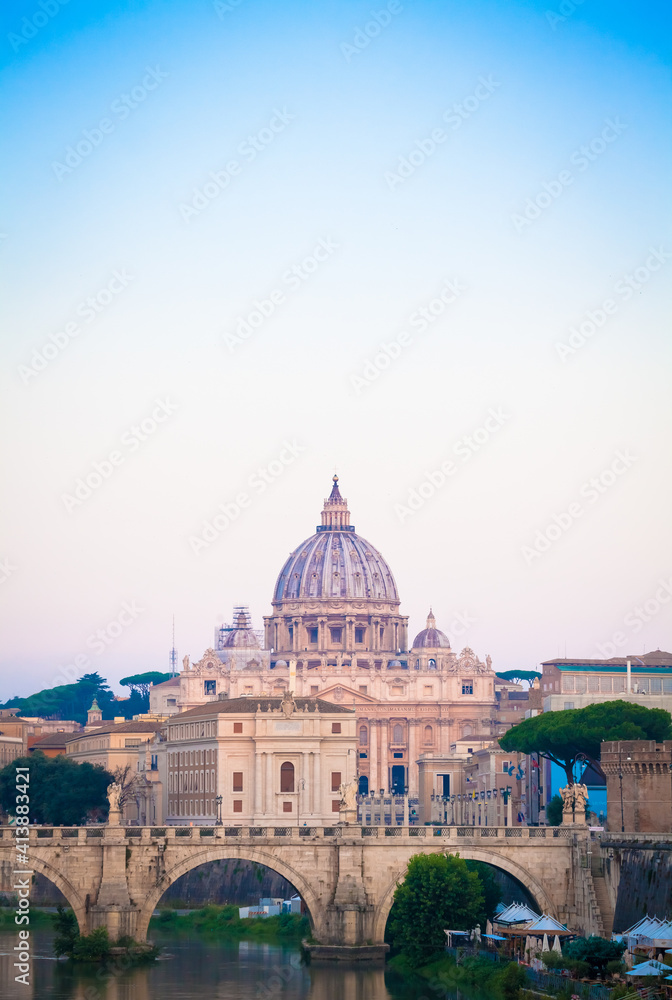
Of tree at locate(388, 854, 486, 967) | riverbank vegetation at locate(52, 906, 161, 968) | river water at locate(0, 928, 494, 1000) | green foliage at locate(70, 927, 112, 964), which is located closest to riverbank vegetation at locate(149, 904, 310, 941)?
river water at locate(0, 928, 494, 1000)

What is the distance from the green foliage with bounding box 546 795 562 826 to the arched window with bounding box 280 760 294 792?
2338 centimetres

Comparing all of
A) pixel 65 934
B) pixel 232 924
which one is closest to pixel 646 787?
pixel 65 934

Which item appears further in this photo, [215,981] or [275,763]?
[275,763]

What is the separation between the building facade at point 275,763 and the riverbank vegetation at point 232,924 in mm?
18227

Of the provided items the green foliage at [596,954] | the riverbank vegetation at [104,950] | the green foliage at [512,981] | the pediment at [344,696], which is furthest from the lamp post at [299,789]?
the pediment at [344,696]

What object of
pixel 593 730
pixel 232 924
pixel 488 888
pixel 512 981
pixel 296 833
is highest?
pixel 593 730

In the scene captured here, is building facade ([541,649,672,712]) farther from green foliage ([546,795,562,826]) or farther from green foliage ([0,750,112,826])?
green foliage ([0,750,112,826])

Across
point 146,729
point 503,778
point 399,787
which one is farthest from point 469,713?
point 503,778

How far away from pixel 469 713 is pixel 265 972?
360 feet

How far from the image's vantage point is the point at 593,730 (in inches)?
3686

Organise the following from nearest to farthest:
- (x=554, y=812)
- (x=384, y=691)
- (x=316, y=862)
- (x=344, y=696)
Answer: (x=316, y=862)
(x=554, y=812)
(x=344, y=696)
(x=384, y=691)

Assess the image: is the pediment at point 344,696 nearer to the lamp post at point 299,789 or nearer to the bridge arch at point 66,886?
the lamp post at point 299,789

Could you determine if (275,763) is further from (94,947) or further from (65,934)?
(94,947)

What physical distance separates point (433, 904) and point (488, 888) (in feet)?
18.7
